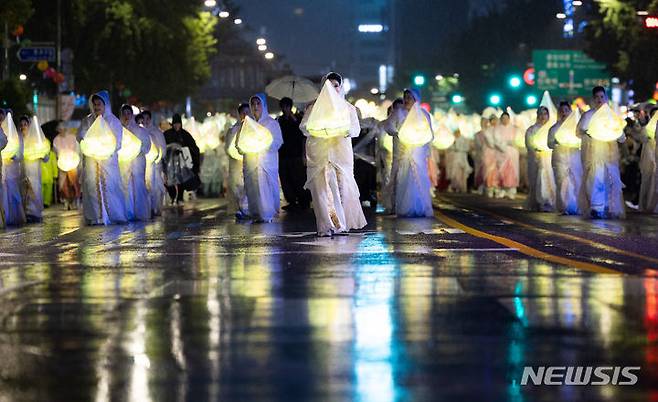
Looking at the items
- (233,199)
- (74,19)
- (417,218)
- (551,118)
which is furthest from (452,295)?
(74,19)

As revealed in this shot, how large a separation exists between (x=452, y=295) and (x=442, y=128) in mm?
29632

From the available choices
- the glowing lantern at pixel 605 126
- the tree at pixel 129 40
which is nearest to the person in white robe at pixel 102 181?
the glowing lantern at pixel 605 126

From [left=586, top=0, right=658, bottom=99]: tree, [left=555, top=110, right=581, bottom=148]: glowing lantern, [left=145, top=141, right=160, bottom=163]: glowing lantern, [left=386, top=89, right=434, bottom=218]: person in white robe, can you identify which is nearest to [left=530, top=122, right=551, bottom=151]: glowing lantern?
[left=555, top=110, right=581, bottom=148]: glowing lantern

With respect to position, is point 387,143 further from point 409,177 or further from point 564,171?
point 409,177

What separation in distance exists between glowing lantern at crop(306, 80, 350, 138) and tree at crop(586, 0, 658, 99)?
29635 mm

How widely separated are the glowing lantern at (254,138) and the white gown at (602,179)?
15.3ft

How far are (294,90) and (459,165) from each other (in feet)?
37.5

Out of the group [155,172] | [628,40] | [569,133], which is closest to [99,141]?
[155,172]

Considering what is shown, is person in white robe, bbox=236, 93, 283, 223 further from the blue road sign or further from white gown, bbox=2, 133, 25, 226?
the blue road sign

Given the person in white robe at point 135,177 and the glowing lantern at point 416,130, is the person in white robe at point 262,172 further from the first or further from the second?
the person in white robe at point 135,177

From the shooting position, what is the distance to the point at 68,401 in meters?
7.21

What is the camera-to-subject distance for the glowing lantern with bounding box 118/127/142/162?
25.7 metres

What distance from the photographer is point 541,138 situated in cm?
2888

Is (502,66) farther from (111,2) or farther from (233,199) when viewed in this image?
(233,199)
